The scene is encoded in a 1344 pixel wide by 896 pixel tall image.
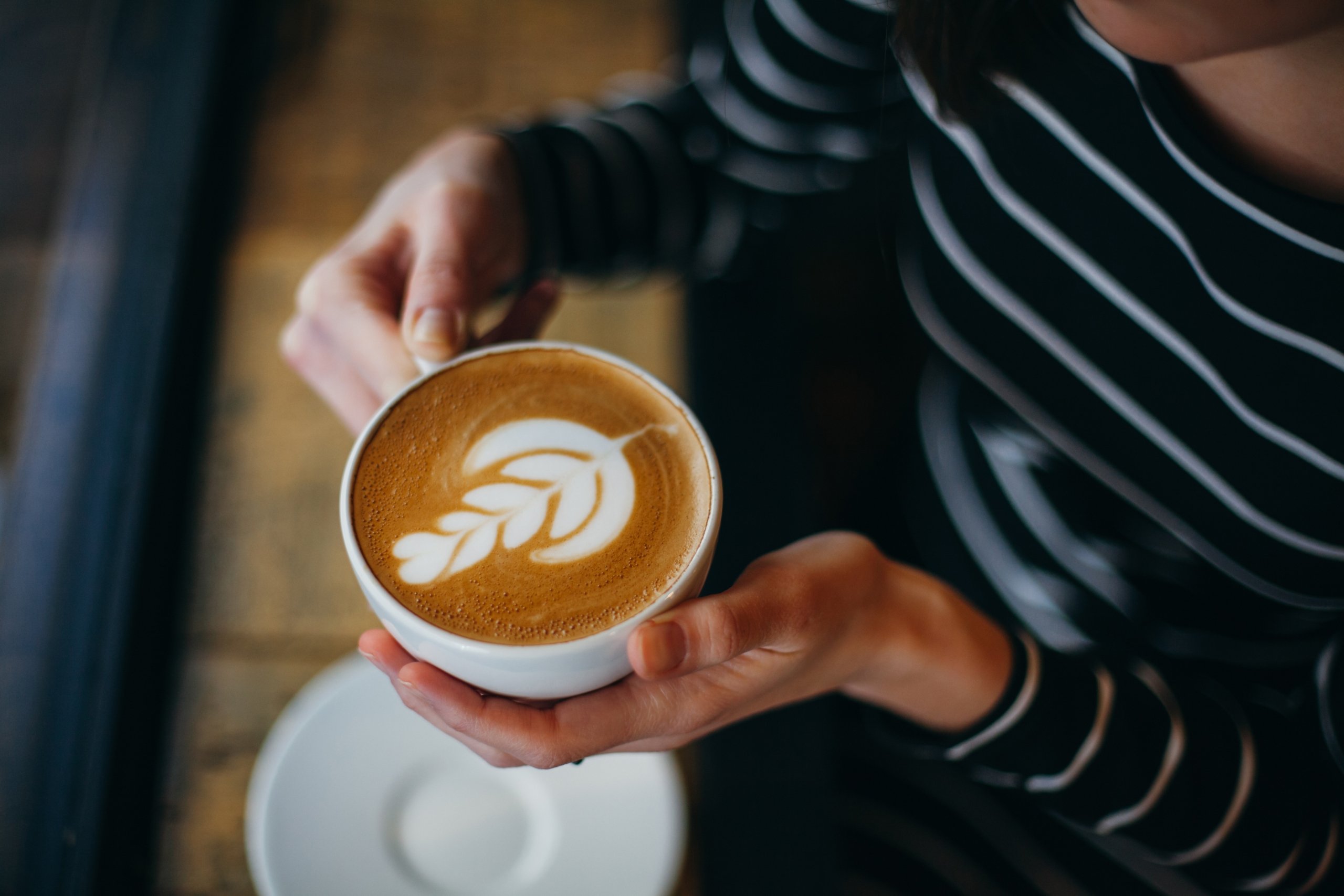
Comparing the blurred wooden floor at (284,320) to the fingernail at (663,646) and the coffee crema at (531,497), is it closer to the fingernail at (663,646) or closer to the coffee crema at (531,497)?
the coffee crema at (531,497)

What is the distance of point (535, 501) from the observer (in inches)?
20.9

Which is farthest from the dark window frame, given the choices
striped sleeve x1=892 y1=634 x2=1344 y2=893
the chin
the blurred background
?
the chin

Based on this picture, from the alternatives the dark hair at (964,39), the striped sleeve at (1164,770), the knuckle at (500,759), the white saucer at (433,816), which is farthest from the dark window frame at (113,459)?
the dark hair at (964,39)

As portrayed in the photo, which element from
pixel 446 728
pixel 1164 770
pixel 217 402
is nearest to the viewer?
pixel 446 728

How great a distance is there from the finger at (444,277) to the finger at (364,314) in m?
0.02

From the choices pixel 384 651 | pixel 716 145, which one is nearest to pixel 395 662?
pixel 384 651

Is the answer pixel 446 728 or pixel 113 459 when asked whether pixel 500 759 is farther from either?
A: pixel 113 459

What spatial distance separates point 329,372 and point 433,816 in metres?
0.38

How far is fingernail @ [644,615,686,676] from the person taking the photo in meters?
0.45

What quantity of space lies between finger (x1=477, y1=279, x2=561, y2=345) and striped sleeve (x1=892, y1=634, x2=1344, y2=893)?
48cm

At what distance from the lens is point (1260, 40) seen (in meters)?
0.46

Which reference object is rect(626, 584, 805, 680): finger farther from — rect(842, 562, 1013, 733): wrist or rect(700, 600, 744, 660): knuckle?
rect(842, 562, 1013, 733): wrist

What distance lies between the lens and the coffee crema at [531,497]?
1.62ft

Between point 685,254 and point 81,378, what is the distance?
25.8 inches
